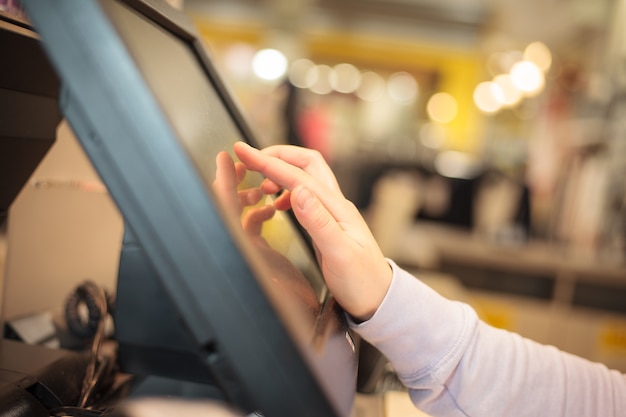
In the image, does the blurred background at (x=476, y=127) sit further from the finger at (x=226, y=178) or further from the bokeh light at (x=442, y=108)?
the finger at (x=226, y=178)

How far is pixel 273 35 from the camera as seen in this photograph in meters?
9.01

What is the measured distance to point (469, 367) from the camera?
1.93 ft

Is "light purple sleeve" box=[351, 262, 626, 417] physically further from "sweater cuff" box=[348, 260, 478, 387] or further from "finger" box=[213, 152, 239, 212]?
"finger" box=[213, 152, 239, 212]

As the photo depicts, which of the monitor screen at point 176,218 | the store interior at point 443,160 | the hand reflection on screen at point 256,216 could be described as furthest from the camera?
the store interior at point 443,160

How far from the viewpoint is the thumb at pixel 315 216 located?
47 centimetres

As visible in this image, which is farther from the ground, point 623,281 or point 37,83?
point 37,83

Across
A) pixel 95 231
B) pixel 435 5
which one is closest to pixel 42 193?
pixel 95 231

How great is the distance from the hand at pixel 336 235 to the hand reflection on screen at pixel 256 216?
2 centimetres

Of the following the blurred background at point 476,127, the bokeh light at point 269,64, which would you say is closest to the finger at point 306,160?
the blurred background at point 476,127

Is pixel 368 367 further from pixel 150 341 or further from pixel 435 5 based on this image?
pixel 435 5

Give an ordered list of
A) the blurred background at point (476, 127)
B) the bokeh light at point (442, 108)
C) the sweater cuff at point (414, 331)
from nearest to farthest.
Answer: the sweater cuff at point (414, 331), the blurred background at point (476, 127), the bokeh light at point (442, 108)

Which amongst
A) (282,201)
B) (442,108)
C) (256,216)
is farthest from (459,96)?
(256,216)

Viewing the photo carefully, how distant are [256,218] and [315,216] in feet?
0.22

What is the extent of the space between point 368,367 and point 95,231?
1.57 ft
